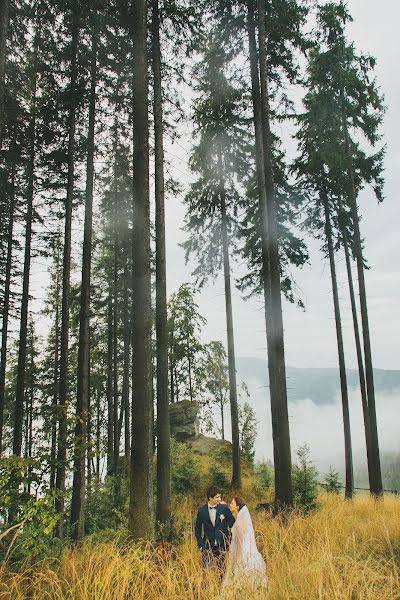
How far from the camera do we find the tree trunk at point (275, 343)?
28.2ft

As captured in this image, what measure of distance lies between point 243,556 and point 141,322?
3.53 metres

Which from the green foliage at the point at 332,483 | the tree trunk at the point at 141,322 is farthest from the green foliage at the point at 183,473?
the tree trunk at the point at 141,322

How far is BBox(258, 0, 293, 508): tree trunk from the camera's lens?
8.61 m

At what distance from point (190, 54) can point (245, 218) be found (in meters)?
7.07

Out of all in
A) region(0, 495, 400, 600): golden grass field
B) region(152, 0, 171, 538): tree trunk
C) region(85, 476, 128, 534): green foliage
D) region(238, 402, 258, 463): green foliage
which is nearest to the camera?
region(0, 495, 400, 600): golden grass field

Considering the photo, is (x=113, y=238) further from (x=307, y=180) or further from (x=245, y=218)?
(x=307, y=180)

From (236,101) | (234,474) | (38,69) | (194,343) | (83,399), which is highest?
(38,69)

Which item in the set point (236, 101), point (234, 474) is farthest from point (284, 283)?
point (234, 474)

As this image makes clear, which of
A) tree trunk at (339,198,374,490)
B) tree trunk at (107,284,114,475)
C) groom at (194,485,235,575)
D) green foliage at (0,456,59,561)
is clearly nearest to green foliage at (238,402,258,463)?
tree trunk at (107,284,114,475)

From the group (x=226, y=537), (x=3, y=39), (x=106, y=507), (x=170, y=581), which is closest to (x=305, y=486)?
(x=226, y=537)

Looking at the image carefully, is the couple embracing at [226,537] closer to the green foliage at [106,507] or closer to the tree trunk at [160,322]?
the tree trunk at [160,322]

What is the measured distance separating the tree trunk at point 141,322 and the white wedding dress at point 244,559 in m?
1.32

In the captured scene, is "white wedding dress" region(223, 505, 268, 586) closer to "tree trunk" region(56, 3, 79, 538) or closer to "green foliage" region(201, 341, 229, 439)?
"tree trunk" region(56, 3, 79, 538)

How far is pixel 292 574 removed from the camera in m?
4.06
